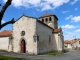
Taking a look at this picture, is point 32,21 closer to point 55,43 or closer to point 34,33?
point 34,33

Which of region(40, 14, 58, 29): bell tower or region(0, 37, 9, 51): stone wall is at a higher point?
region(40, 14, 58, 29): bell tower

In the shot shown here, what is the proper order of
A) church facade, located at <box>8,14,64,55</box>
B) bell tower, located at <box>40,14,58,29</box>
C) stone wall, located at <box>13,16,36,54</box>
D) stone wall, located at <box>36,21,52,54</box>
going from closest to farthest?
church facade, located at <box>8,14,64,55</box> → stone wall, located at <box>13,16,36,54</box> → stone wall, located at <box>36,21,52,54</box> → bell tower, located at <box>40,14,58,29</box>

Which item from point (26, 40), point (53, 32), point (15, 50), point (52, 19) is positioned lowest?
point (15, 50)

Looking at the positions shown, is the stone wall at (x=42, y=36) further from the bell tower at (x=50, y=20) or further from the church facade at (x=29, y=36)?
the bell tower at (x=50, y=20)

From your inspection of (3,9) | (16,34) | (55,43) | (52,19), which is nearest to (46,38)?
(55,43)

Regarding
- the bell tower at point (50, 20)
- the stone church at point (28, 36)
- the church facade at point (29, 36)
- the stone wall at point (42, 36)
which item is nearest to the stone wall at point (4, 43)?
the stone church at point (28, 36)

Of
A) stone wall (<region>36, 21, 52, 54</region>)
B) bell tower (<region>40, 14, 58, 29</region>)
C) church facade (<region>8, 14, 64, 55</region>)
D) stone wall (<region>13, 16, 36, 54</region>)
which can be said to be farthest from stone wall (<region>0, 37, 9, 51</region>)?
bell tower (<region>40, 14, 58, 29</region>)

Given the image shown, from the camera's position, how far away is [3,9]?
10922 mm

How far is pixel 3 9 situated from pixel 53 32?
77.2ft

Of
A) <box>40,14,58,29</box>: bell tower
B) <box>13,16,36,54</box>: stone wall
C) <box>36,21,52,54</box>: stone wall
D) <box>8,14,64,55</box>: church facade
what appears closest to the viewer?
<box>8,14,64,55</box>: church facade

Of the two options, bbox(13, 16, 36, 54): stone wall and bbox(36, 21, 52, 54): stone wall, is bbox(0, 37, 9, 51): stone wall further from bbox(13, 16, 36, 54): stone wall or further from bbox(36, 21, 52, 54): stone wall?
bbox(36, 21, 52, 54): stone wall

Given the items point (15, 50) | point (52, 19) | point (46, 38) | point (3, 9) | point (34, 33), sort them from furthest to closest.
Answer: point (52, 19) → point (46, 38) → point (15, 50) → point (34, 33) → point (3, 9)

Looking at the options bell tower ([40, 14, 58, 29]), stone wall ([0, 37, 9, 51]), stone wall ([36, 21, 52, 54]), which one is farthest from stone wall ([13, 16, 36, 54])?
bell tower ([40, 14, 58, 29])

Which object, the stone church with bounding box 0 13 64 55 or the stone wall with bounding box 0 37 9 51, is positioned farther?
the stone wall with bounding box 0 37 9 51
